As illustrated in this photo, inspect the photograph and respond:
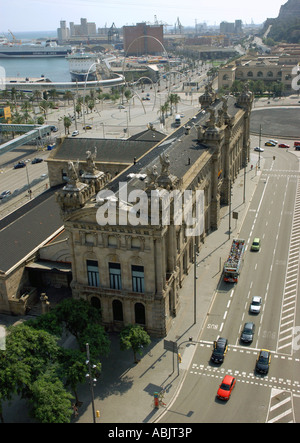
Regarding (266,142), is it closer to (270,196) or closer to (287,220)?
(270,196)

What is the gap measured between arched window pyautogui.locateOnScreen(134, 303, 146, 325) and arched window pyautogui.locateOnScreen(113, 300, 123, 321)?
2.30 meters

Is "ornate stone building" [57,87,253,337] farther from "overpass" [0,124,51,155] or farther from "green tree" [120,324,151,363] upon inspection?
"overpass" [0,124,51,155]

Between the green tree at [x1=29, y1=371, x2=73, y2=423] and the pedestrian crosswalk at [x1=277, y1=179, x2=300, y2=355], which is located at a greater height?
the green tree at [x1=29, y1=371, x2=73, y2=423]

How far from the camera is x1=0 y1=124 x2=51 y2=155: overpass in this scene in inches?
6481

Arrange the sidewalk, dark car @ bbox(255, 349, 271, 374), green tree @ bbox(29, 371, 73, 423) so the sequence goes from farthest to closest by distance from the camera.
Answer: dark car @ bbox(255, 349, 271, 374)
the sidewalk
green tree @ bbox(29, 371, 73, 423)

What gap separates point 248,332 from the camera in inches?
2702

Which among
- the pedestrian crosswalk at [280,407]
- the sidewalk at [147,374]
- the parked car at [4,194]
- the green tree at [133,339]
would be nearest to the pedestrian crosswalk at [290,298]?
the pedestrian crosswalk at [280,407]

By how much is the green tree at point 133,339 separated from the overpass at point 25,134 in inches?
4497

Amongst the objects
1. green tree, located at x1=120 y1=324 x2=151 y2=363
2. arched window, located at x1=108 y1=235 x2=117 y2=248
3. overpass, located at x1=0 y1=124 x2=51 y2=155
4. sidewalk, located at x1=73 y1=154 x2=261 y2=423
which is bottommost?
sidewalk, located at x1=73 y1=154 x2=261 y2=423

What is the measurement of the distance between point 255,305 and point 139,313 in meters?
19.0

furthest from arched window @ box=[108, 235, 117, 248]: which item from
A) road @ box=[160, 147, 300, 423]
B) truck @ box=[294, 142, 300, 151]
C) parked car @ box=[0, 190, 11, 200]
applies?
truck @ box=[294, 142, 300, 151]

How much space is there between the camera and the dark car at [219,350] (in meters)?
63.8

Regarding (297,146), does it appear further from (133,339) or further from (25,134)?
(133,339)

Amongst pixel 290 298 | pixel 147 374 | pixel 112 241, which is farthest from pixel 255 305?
pixel 112 241
